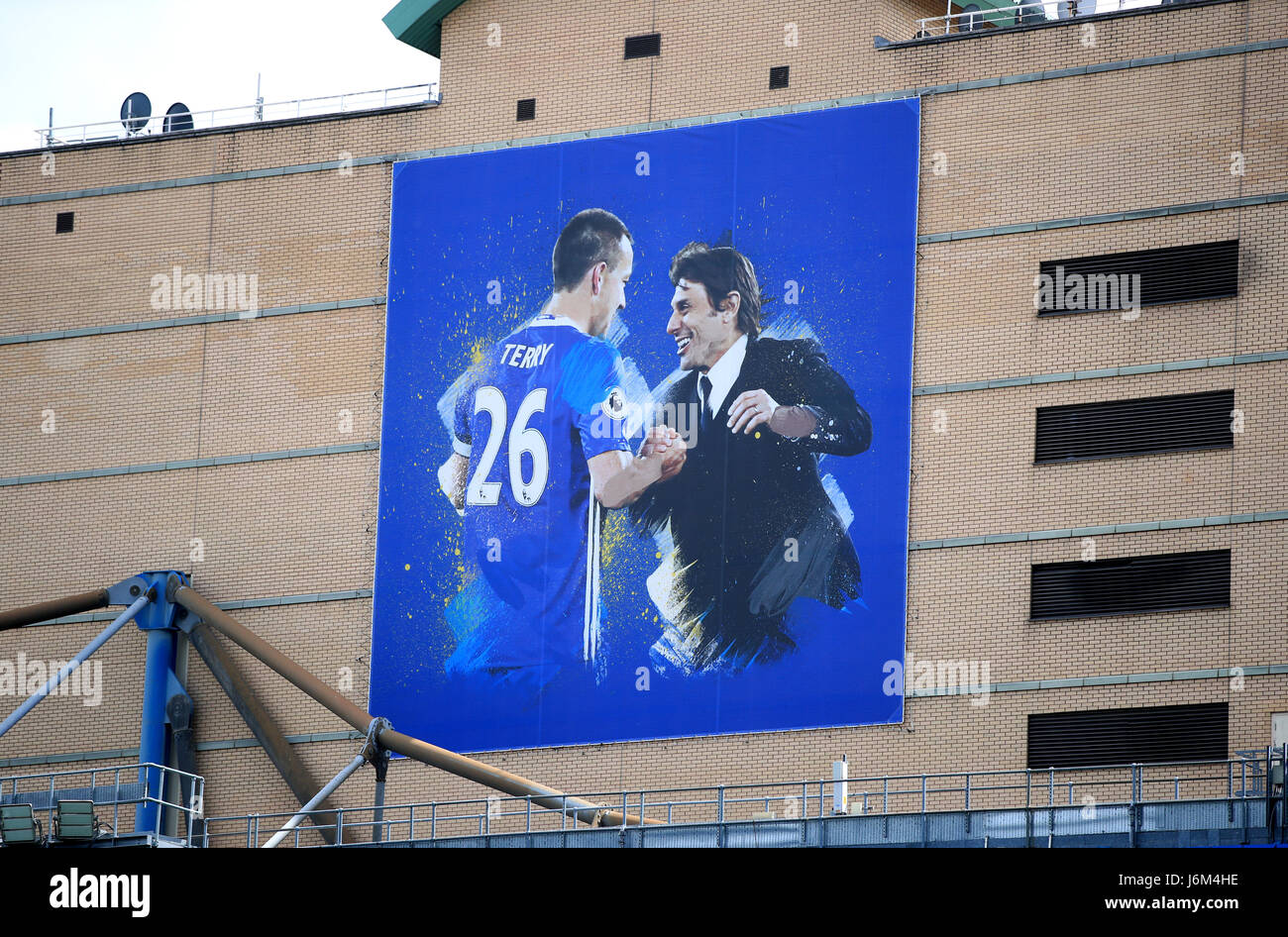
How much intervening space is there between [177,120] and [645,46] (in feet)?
38.9

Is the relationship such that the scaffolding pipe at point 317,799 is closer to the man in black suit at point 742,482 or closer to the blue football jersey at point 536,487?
the blue football jersey at point 536,487

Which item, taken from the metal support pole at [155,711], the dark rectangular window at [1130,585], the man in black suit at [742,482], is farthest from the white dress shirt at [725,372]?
the metal support pole at [155,711]

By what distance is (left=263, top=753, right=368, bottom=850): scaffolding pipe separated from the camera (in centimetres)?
4441

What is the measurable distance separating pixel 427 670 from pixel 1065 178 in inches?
626

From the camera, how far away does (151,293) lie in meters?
52.0

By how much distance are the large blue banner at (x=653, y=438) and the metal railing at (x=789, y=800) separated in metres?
1.40

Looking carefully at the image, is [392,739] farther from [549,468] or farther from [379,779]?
[549,468]

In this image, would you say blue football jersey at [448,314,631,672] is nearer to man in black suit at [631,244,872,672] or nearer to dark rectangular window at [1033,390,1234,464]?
man in black suit at [631,244,872,672]

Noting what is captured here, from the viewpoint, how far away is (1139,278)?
4475 centimetres

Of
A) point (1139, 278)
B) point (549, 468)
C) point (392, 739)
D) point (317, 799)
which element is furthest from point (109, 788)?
point (1139, 278)

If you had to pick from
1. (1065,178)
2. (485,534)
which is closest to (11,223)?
(485,534)

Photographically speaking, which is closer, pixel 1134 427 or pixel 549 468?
pixel 1134 427

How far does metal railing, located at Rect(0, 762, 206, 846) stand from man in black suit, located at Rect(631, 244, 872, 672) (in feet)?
34.3

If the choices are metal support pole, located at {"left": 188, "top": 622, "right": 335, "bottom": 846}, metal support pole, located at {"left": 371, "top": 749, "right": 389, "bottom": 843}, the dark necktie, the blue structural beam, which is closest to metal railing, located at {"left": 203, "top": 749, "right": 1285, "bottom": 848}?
metal support pole, located at {"left": 371, "top": 749, "right": 389, "bottom": 843}
